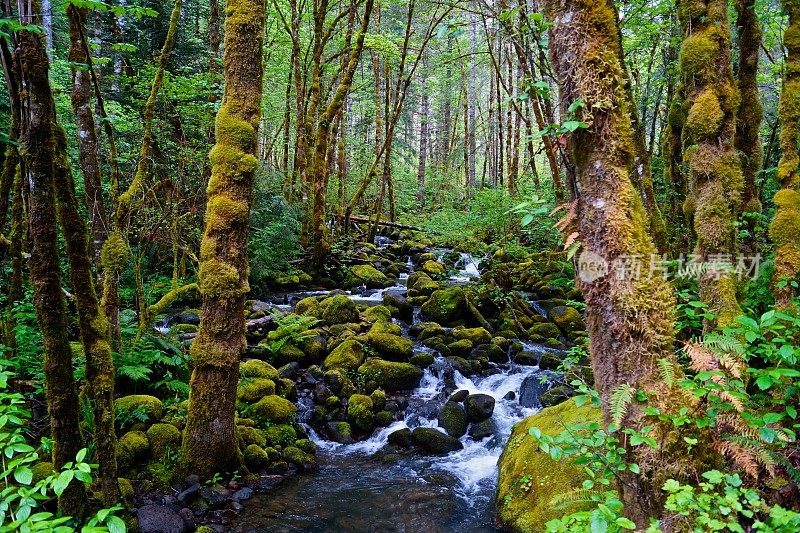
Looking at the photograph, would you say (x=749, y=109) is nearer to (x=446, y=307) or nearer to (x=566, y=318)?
(x=566, y=318)

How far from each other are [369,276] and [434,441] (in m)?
8.04

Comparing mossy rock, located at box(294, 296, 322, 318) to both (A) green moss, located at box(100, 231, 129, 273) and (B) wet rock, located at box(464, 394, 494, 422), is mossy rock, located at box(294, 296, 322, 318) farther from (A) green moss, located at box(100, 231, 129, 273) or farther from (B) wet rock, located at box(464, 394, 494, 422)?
(A) green moss, located at box(100, 231, 129, 273)

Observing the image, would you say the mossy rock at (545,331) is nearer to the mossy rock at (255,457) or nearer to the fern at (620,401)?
the mossy rock at (255,457)

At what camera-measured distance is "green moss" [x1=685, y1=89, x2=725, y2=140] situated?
4.12m

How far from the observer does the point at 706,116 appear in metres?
4.18

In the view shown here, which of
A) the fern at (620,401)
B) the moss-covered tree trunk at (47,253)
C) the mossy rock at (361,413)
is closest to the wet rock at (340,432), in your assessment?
the mossy rock at (361,413)

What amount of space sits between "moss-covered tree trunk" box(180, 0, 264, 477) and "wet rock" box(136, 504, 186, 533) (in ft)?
2.20

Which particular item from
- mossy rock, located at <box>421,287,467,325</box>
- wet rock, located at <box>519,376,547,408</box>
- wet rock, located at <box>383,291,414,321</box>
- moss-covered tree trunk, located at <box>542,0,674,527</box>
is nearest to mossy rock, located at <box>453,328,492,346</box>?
mossy rock, located at <box>421,287,467,325</box>

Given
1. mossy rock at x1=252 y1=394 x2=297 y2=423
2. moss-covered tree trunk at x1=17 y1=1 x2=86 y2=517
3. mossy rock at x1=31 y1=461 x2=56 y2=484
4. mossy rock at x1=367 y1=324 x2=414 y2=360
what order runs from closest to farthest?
moss-covered tree trunk at x1=17 y1=1 x2=86 y2=517 < mossy rock at x1=31 y1=461 x2=56 y2=484 < mossy rock at x1=252 y1=394 x2=297 y2=423 < mossy rock at x1=367 y1=324 x2=414 y2=360

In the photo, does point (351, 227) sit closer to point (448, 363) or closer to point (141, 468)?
point (448, 363)

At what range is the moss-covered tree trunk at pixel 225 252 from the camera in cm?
545

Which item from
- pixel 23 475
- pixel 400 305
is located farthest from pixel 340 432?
pixel 23 475

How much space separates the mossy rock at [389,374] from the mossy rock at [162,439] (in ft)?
11.7

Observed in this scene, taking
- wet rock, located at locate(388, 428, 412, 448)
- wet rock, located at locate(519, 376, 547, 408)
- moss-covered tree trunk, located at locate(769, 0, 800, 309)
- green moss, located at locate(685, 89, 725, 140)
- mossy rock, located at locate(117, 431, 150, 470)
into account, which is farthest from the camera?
wet rock, located at locate(519, 376, 547, 408)
